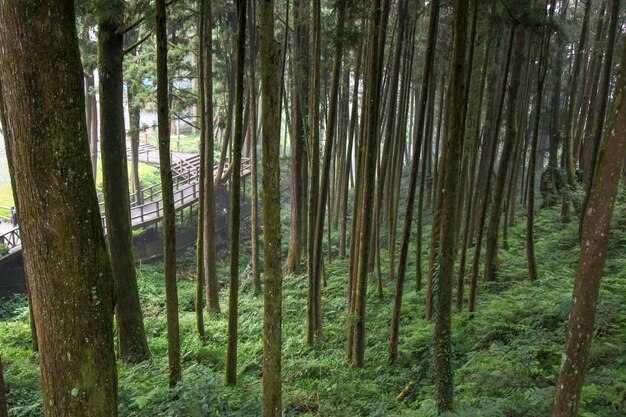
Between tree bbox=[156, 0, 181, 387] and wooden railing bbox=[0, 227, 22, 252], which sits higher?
tree bbox=[156, 0, 181, 387]

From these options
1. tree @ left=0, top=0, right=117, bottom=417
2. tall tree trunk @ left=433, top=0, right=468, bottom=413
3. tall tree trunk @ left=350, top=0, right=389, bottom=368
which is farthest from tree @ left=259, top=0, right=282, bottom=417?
tall tree trunk @ left=350, top=0, right=389, bottom=368

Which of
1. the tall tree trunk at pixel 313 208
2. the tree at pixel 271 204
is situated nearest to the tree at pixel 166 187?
the tree at pixel 271 204

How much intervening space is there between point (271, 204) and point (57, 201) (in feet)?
6.33

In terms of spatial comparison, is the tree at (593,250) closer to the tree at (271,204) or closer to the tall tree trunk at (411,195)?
the tree at (271,204)

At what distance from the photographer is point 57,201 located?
8.74 ft

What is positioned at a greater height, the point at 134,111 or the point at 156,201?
the point at 134,111

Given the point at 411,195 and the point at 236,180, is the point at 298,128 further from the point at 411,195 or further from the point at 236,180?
the point at 236,180

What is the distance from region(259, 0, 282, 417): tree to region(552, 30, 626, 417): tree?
108 inches

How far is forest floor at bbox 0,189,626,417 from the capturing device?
522cm

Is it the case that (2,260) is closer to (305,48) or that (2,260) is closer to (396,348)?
(305,48)

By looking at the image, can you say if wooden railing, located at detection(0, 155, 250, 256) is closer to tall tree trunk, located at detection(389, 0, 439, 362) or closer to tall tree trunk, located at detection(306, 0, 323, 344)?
tall tree trunk, located at detection(306, 0, 323, 344)

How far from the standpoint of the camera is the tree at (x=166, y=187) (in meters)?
4.84

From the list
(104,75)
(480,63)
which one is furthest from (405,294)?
(104,75)

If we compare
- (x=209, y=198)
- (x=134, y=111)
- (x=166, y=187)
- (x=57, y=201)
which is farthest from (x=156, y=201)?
(x=57, y=201)
